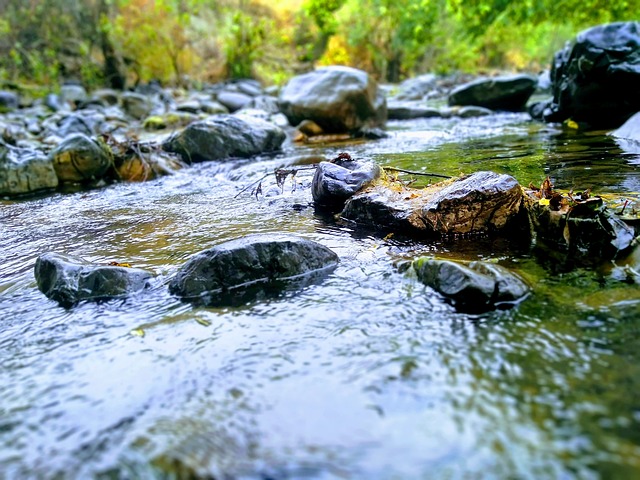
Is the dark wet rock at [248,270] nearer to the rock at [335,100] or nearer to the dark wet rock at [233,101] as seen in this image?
the rock at [335,100]

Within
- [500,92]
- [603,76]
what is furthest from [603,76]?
[500,92]

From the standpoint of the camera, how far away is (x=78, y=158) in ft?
19.0

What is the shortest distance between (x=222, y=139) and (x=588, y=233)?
17.9ft

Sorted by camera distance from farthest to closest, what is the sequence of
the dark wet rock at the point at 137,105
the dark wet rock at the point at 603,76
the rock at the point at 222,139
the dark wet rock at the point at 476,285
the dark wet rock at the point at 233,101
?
the dark wet rock at the point at 233,101 < the dark wet rock at the point at 137,105 < the rock at the point at 222,139 < the dark wet rock at the point at 603,76 < the dark wet rock at the point at 476,285

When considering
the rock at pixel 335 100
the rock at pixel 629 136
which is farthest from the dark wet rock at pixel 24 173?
the rock at pixel 629 136

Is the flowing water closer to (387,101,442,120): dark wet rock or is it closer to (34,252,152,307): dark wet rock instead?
(34,252,152,307): dark wet rock

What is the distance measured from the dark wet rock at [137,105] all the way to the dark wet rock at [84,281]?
10643 millimetres

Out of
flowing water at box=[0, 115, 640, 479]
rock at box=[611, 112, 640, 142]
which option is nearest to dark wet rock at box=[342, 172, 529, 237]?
flowing water at box=[0, 115, 640, 479]

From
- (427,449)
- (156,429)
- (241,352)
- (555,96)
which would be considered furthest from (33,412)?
(555,96)

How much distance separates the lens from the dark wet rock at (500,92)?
32.7 ft

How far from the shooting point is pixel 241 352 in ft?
5.87

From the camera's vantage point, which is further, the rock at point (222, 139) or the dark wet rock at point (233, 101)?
the dark wet rock at point (233, 101)

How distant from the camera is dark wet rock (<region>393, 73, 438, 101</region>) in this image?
14.6 m

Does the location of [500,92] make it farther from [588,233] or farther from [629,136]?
[588,233]
